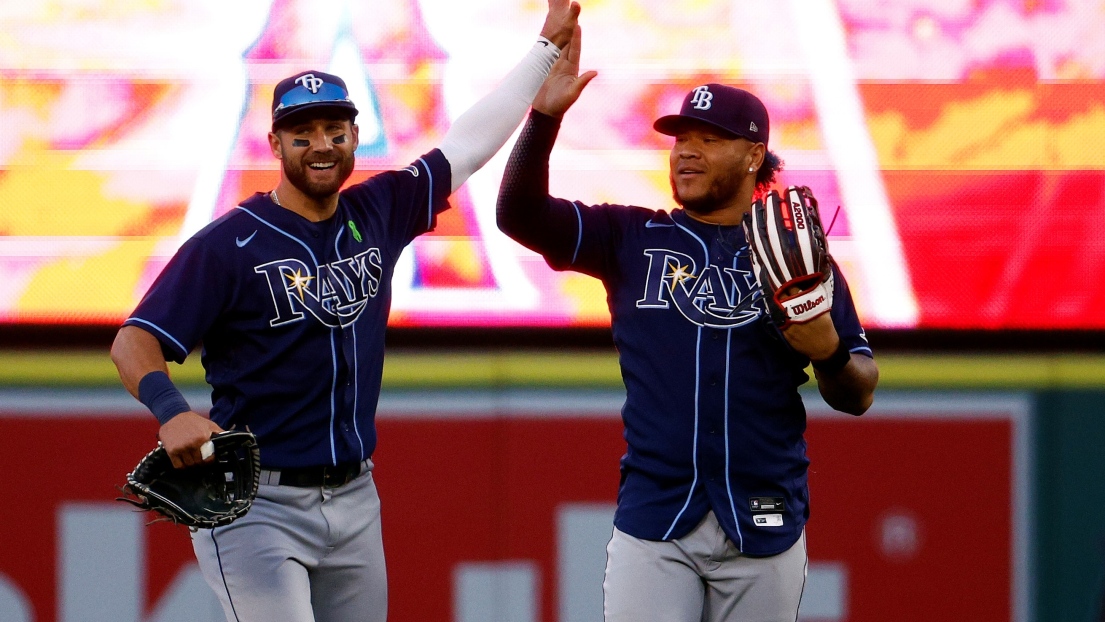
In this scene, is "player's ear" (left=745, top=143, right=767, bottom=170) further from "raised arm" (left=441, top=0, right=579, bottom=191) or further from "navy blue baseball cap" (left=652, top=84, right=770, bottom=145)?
"raised arm" (left=441, top=0, right=579, bottom=191)

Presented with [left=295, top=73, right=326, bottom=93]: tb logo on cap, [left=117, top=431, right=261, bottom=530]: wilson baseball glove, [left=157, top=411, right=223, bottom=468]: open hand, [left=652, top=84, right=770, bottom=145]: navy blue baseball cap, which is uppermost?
[left=295, top=73, right=326, bottom=93]: tb logo on cap

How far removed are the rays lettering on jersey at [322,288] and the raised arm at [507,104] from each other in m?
0.45

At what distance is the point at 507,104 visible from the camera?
3096mm

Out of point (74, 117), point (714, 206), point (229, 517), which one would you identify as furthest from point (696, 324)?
point (74, 117)

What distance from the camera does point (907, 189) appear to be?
383cm

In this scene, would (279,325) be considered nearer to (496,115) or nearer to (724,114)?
(496,115)

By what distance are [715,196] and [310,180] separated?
90 centimetres

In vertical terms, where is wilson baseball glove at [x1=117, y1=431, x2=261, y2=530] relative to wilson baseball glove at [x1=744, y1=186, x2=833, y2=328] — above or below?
below

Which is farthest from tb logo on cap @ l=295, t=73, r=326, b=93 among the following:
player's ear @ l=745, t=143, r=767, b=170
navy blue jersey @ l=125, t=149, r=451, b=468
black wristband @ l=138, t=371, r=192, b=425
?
player's ear @ l=745, t=143, r=767, b=170

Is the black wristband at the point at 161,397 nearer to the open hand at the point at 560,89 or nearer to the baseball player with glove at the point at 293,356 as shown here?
the baseball player with glove at the point at 293,356

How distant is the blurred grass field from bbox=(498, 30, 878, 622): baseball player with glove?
3.55 feet

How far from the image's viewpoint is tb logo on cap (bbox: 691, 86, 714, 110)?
2750 mm

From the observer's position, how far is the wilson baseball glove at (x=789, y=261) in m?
2.52

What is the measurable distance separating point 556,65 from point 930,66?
1526 millimetres
